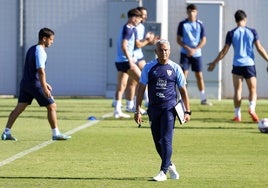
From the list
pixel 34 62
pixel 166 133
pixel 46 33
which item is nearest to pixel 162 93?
pixel 166 133

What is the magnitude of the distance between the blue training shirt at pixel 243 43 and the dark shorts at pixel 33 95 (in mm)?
5966

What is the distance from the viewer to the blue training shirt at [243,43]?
22047 mm

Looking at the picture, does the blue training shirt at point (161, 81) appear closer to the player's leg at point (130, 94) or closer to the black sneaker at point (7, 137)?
the black sneaker at point (7, 137)

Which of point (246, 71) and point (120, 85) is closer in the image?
point (246, 71)

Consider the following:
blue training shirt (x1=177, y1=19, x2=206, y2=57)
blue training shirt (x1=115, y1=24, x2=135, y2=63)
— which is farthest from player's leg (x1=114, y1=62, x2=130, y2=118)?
blue training shirt (x1=177, y1=19, x2=206, y2=57)

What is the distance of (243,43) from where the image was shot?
22141 millimetres

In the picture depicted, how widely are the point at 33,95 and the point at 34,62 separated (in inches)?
24.3

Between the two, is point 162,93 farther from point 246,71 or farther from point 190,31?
point 190,31

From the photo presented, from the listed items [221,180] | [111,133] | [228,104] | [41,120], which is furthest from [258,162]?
[228,104]

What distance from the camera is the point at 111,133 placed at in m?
18.7

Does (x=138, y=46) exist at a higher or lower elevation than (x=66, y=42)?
higher

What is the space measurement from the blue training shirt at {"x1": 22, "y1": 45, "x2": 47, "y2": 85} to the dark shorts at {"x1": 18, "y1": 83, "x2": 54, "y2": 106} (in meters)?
0.09

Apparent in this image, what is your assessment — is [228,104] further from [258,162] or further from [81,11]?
[258,162]

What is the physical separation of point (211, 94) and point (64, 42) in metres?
4.67
